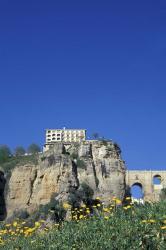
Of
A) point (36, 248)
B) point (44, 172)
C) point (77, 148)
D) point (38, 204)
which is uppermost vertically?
point (77, 148)

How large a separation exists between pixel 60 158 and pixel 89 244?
45518mm

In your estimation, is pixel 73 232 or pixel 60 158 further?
pixel 60 158

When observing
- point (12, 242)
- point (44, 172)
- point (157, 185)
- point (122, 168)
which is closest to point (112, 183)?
point (122, 168)

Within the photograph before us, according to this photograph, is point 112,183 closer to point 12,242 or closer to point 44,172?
point 44,172

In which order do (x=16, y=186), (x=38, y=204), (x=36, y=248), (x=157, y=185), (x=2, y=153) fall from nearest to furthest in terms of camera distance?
1. (x=36, y=248)
2. (x=38, y=204)
3. (x=16, y=186)
4. (x=2, y=153)
5. (x=157, y=185)

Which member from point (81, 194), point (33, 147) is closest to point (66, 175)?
point (81, 194)

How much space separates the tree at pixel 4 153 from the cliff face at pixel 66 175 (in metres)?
9.35

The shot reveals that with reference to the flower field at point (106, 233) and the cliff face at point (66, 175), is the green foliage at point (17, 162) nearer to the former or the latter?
the cliff face at point (66, 175)

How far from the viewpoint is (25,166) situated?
2245 inches

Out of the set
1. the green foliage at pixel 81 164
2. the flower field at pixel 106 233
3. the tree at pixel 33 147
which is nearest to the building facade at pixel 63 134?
the tree at pixel 33 147

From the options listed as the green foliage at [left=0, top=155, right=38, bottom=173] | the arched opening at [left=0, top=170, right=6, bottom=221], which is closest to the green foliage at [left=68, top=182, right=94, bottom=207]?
the green foliage at [left=0, top=155, right=38, bottom=173]

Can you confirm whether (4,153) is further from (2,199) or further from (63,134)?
(63,134)

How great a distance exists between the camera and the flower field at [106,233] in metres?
8.48

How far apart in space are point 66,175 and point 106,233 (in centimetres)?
4399
